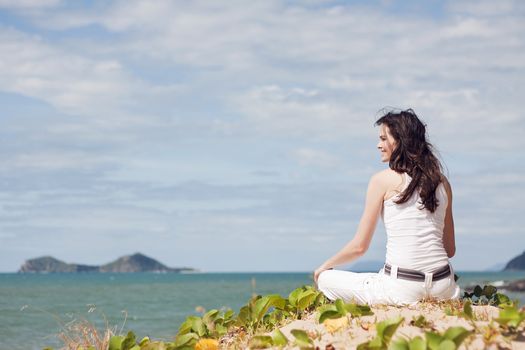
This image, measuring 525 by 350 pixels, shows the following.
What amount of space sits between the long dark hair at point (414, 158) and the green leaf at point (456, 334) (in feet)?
4.70

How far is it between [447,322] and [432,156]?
141 cm

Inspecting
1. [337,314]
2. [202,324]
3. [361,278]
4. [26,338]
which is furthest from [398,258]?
[26,338]

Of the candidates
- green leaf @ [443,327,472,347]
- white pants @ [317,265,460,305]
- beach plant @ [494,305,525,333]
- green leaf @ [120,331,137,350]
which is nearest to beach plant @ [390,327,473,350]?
green leaf @ [443,327,472,347]

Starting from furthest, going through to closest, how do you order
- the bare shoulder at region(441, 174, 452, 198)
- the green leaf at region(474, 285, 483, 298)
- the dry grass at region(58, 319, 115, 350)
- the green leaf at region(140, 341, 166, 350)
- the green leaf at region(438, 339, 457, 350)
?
the green leaf at region(474, 285, 483, 298), the dry grass at region(58, 319, 115, 350), the bare shoulder at region(441, 174, 452, 198), the green leaf at region(140, 341, 166, 350), the green leaf at region(438, 339, 457, 350)

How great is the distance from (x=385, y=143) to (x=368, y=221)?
26.4 inches

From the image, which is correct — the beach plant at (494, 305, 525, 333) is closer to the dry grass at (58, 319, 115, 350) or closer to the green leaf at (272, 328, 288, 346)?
the green leaf at (272, 328, 288, 346)

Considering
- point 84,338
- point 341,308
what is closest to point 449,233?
point 341,308

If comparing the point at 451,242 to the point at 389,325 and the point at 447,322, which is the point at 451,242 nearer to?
the point at 447,322

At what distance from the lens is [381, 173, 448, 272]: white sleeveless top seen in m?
5.93

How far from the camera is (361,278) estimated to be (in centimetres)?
612

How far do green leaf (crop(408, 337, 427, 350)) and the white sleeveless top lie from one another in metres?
1.22

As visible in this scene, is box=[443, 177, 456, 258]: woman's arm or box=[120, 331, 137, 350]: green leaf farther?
box=[443, 177, 456, 258]: woman's arm

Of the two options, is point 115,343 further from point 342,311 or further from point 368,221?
point 368,221

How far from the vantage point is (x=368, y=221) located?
19.7ft
